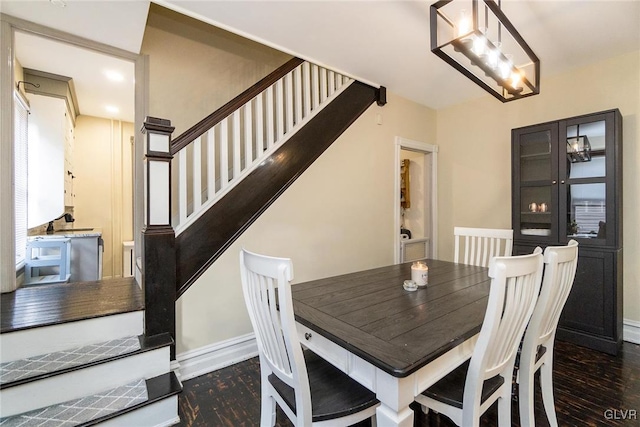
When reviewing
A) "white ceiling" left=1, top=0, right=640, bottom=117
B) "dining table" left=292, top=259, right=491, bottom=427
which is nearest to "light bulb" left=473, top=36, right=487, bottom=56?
"white ceiling" left=1, top=0, right=640, bottom=117

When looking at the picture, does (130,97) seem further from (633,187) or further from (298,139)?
(633,187)

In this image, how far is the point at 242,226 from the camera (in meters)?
2.34

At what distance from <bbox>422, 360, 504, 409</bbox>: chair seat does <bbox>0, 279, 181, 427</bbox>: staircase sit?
143 cm

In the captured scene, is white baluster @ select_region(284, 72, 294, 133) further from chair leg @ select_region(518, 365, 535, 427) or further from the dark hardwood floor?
chair leg @ select_region(518, 365, 535, 427)

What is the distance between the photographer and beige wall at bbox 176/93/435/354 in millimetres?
2244

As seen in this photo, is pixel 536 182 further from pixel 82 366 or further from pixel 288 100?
pixel 82 366

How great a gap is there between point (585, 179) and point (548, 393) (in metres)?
2.10

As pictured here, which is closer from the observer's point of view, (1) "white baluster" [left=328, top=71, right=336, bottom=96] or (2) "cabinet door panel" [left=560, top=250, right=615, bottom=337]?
(2) "cabinet door panel" [left=560, top=250, right=615, bottom=337]

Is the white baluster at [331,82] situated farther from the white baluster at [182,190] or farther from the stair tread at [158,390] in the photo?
the stair tread at [158,390]

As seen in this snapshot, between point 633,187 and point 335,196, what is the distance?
9.33ft

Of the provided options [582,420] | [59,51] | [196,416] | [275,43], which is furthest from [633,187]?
[59,51]

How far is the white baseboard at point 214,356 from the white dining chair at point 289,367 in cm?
112

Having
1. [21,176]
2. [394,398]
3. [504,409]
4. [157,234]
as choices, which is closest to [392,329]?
[394,398]

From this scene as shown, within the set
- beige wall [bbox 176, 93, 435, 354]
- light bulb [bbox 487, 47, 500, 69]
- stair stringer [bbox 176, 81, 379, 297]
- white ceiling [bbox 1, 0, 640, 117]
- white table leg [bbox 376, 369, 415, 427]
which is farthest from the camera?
beige wall [bbox 176, 93, 435, 354]
